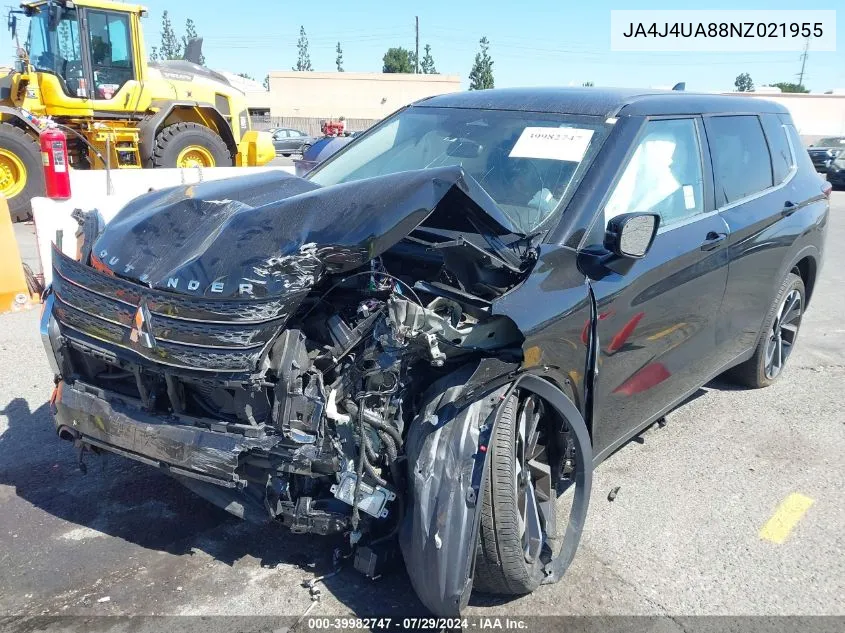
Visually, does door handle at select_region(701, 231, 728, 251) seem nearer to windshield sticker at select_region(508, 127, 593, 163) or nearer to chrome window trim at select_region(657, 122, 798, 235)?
chrome window trim at select_region(657, 122, 798, 235)

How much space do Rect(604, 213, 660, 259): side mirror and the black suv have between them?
12mm

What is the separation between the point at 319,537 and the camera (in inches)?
128

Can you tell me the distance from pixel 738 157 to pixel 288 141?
31949 mm

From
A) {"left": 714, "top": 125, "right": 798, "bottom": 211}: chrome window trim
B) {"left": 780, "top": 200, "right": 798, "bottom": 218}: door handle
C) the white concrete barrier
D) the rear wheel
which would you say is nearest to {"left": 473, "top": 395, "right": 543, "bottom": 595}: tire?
the rear wheel

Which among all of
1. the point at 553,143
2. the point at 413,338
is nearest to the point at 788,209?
the point at 553,143

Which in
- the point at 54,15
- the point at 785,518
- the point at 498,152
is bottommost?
the point at 785,518

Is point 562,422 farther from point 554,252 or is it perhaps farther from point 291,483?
point 291,483

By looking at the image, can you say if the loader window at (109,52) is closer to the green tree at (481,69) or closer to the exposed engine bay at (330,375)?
the exposed engine bay at (330,375)

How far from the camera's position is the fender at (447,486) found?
245cm

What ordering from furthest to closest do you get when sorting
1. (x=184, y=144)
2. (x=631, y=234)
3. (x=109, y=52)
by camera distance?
(x=184, y=144) → (x=109, y=52) → (x=631, y=234)

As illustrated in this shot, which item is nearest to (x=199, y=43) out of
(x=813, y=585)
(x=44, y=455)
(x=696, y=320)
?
(x=44, y=455)

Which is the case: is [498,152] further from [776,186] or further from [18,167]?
[18,167]

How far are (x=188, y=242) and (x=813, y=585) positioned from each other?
2975 mm

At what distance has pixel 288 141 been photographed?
34.2 metres
